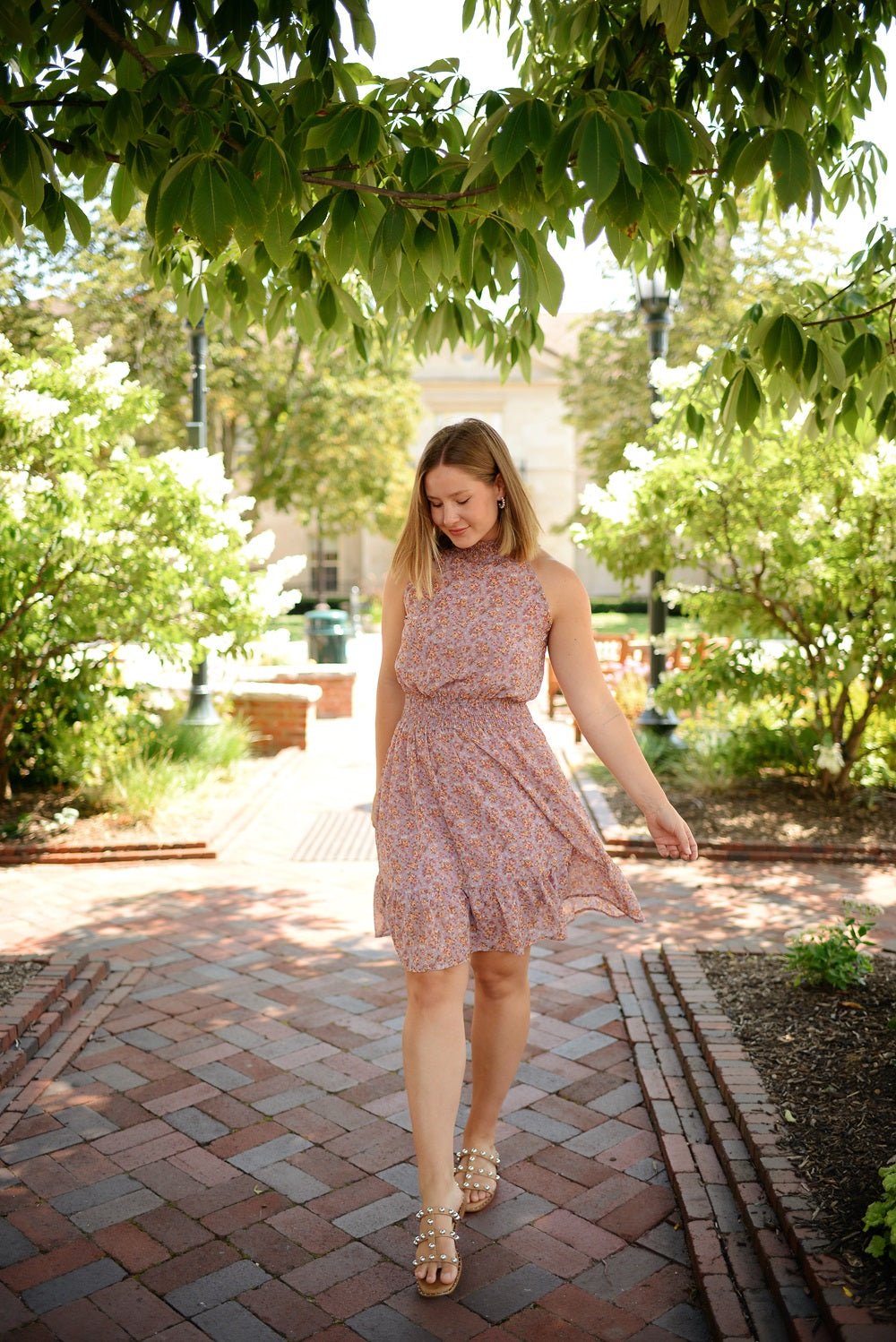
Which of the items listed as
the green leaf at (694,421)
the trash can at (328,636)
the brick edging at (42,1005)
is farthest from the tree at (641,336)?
the brick edging at (42,1005)

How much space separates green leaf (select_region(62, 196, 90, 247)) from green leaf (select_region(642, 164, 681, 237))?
1485mm

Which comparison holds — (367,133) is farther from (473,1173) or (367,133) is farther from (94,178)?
(473,1173)

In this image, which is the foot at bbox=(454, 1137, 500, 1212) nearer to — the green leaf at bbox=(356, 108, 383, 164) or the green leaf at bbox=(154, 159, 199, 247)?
the green leaf at bbox=(154, 159, 199, 247)

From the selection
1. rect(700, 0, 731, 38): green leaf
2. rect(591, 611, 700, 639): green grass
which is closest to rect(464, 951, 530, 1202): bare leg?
rect(700, 0, 731, 38): green leaf

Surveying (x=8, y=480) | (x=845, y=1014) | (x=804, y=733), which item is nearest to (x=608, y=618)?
(x=804, y=733)

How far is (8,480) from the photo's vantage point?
6.62 meters

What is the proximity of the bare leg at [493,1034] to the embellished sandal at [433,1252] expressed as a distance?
0.35 meters

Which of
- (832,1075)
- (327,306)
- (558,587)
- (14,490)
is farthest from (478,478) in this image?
(14,490)

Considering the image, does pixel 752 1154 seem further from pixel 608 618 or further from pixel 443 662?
pixel 608 618

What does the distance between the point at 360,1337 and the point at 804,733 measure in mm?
6492

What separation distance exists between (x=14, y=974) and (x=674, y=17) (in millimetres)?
3958

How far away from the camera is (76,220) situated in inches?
Answer: 125

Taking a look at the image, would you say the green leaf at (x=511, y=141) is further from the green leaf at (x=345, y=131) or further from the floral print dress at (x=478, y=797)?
the floral print dress at (x=478, y=797)

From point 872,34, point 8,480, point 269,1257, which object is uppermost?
point 872,34
